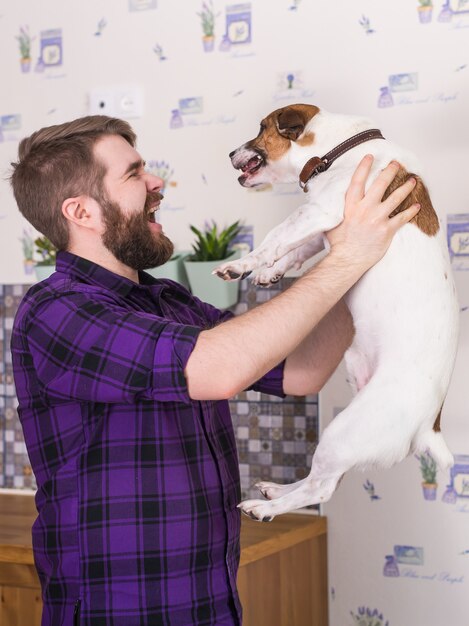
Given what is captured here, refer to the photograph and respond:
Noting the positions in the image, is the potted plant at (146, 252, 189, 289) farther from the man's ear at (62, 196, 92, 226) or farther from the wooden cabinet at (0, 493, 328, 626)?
the man's ear at (62, 196, 92, 226)

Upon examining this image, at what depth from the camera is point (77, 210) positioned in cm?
182

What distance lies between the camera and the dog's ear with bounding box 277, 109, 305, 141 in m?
1.84

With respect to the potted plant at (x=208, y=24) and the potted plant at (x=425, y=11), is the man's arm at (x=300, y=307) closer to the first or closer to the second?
the potted plant at (x=425, y=11)

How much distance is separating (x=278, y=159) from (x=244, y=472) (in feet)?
4.18

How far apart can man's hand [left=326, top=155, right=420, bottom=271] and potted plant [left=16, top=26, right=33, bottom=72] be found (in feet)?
6.13

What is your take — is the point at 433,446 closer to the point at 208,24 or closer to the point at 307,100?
the point at 307,100

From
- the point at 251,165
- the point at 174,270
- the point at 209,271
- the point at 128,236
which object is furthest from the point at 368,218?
the point at 174,270

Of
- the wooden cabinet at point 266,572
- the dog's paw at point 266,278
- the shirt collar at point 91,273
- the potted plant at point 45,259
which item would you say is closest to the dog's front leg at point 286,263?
the dog's paw at point 266,278

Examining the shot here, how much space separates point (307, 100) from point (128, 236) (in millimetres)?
1094

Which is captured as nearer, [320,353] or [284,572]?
[320,353]

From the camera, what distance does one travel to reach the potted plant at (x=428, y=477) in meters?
2.57

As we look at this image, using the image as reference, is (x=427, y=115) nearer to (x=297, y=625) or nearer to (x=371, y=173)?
(x=371, y=173)

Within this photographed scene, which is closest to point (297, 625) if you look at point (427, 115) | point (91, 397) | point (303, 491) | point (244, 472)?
point (244, 472)

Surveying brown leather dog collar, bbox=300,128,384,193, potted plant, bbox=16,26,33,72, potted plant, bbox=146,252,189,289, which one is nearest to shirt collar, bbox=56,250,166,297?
brown leather dog collar, bbox=300,128,384,193
